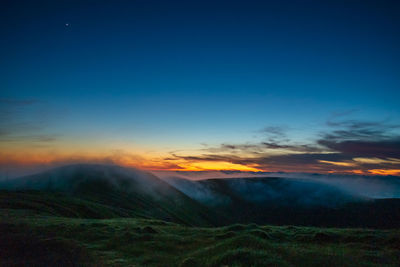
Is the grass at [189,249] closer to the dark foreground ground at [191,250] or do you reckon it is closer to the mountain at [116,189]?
the dark foreground ground at [191,250]

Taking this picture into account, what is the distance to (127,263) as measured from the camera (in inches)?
594

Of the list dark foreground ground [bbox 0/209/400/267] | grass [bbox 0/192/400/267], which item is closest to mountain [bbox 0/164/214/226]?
A: grass [bbox 0/192/400/267]

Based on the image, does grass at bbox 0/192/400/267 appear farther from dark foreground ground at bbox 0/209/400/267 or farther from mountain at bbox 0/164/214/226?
mountain at bbox 0/164/214/226

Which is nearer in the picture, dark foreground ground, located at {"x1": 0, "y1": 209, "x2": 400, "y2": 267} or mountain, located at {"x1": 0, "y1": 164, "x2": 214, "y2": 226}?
dark foreground ground, located at {"x1": 0, "y1": 209, "x2": 400, "y2": 267}

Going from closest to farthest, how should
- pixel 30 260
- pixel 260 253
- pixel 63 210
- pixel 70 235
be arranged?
pixel 260 253 → pixel 30 260 → pixel 70 235 → pixel 63 210

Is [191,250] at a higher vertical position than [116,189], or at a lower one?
higher

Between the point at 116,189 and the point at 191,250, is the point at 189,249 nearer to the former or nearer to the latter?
the point at 191,250

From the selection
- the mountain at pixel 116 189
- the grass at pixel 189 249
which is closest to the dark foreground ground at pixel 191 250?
the grass at pixel 189 249

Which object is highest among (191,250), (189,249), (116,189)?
(191,250)

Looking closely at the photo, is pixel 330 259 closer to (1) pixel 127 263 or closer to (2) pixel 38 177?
(1) pixel 127 263

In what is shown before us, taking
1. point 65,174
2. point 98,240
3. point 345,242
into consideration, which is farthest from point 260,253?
point 65,174

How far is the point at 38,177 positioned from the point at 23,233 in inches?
7451

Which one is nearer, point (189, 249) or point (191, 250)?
point (191, 250)

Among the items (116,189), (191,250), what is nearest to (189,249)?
(191,250)
